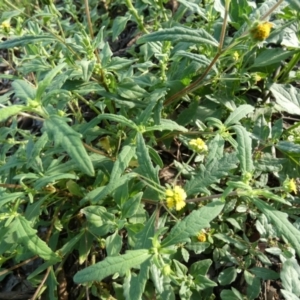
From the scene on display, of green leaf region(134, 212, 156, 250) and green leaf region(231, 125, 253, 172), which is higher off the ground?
green leaf region(231, 125, 253, 172)

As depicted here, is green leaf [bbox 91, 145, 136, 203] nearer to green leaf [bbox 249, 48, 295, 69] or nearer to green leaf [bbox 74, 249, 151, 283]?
green leaf [bbox 74, 249, 151, 283]

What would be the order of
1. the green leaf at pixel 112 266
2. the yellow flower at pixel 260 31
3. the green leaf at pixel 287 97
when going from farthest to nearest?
the green leaf at pixel 287 97
the yellow flower at pixel 260 31
the green leaf at pixel 112 266

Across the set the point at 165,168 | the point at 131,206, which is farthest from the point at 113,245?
the point at 165,168

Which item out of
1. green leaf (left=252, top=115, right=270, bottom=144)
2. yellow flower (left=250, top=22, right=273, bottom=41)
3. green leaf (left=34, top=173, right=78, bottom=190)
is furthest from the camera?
green leaf (left=252, top=115, right=270, bottom=144)

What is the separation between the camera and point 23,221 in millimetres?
1669

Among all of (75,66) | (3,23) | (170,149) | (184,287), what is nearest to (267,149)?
(170,149)

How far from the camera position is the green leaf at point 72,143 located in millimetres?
1303

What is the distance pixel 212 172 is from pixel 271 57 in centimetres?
76

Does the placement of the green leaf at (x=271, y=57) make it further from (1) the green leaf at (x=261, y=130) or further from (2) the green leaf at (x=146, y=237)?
(2) the green leaf at (x=146, y=237)

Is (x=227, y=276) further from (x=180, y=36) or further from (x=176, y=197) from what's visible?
(x=180, y=36)

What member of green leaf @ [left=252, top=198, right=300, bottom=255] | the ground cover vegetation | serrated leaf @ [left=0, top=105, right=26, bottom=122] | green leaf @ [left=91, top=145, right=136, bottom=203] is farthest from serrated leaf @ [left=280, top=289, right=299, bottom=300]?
serrated leaf @ [left=0, top=105, right=26, bottom=122]

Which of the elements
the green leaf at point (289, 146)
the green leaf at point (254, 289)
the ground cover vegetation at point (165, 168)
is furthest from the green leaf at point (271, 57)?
the green leaf at point (254, 289)

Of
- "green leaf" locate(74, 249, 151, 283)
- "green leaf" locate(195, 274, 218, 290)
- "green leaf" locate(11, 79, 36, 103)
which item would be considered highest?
"green leaf" locate(11, 79, 36, 103)

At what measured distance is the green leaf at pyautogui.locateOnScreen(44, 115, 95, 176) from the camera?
4.27 feet
